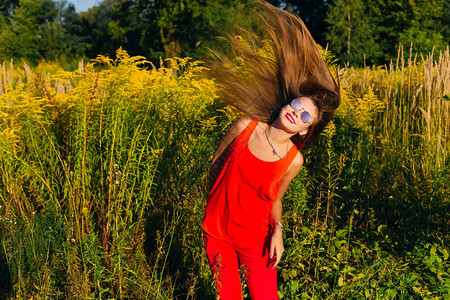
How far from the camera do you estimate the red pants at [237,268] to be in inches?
90.9

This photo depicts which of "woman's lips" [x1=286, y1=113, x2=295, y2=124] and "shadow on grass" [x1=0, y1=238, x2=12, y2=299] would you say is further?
"shadow on grass" [x1=0, y1=238, x2=12, y2=299]

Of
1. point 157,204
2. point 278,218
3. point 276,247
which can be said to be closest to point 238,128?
point 278,218

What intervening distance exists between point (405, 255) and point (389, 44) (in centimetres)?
2350

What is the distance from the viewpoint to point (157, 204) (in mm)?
3926

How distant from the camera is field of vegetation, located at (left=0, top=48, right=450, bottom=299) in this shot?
10.5 ft

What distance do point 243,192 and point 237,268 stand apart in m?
0.46

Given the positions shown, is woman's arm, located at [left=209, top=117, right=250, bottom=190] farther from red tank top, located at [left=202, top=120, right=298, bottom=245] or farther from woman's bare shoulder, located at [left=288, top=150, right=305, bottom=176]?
A: woman's bare shoulder, located at [left=288, top=150, right=305, bottom=176]

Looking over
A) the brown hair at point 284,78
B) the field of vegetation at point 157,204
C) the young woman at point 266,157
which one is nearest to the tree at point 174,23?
the field of vegetation at point 157,204

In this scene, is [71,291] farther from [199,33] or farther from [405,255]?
[199,33]

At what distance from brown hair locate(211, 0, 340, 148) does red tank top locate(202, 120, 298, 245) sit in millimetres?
224

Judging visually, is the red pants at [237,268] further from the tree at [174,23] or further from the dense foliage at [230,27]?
the tree at [174,23]

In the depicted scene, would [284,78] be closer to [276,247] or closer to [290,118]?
[290,118]

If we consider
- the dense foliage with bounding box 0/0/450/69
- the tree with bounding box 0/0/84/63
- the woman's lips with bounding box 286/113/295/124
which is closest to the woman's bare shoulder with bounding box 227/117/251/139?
the woman's lips with bounding box 286/113/295/124

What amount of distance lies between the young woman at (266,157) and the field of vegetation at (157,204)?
0.68 meters
